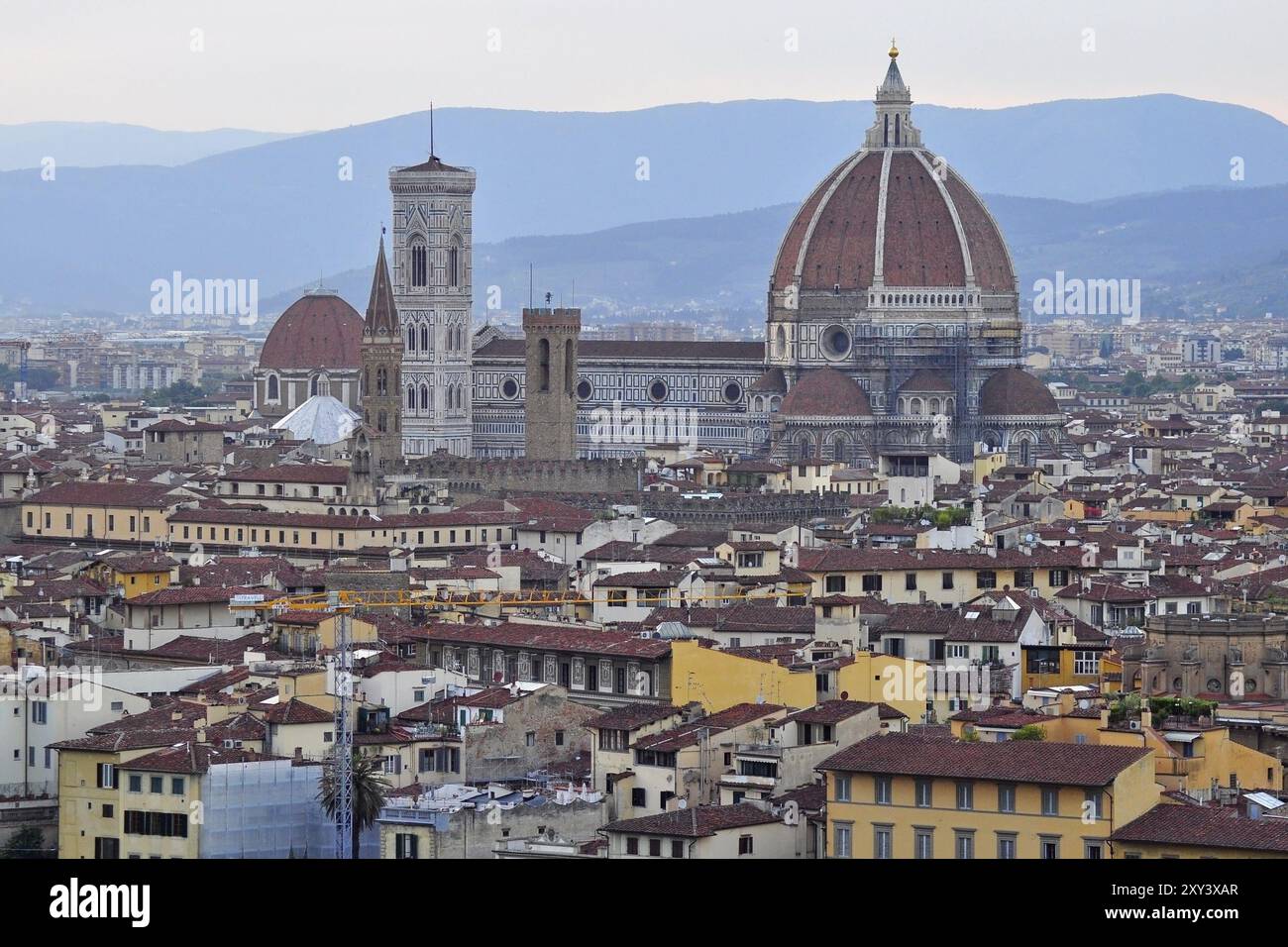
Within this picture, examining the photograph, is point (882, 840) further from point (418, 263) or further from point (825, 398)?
point (418, 263)

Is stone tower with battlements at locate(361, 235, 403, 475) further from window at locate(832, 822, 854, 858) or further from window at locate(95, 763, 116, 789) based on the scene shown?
window at locate(832, 822, 854, 858)

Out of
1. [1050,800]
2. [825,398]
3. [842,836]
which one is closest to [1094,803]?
[1050,800]

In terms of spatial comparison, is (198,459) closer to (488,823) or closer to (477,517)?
(477,517)

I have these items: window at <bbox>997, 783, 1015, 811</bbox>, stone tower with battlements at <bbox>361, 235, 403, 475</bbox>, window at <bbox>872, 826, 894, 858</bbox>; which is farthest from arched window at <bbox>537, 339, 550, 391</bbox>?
window at <bbox>997, 783, 1015, 811</bbox>

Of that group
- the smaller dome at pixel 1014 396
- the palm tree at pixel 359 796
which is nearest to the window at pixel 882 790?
the palm tree at pixel 359 796

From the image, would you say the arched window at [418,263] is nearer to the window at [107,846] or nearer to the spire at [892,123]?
the spire at [892,123]
